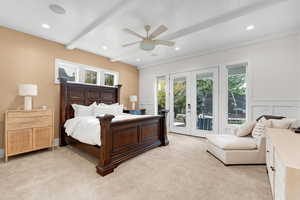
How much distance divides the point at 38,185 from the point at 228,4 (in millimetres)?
4041

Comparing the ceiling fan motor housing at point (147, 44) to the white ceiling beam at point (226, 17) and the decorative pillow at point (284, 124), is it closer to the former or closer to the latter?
the white ceiling beam at point (226, 17)

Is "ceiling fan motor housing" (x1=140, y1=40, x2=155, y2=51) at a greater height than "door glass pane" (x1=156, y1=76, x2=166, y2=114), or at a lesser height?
greater

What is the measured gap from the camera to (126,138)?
110 inches

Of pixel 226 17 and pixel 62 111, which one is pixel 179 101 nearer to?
pixel 226 17

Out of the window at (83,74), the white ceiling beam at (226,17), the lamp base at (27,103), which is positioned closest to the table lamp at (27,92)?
the lamp base at (27,103)

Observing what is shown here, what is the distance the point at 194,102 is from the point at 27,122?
15.0 feet

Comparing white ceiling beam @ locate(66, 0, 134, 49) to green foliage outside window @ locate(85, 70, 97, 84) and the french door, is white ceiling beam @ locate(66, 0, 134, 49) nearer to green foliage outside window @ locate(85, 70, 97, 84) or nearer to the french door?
green foliage outside window @ locate(85, 70, 97, 84)

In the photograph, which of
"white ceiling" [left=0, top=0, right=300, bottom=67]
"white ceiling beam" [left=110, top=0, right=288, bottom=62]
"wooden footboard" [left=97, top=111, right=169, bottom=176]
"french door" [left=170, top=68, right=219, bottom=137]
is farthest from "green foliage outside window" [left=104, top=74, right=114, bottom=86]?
"white ceiling beam" [left=110, top=0, right=288, bottom=62]

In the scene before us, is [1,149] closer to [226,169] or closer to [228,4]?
[226,169]

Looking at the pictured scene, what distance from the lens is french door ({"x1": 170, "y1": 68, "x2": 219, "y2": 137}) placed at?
4438mm

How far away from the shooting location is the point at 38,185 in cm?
196

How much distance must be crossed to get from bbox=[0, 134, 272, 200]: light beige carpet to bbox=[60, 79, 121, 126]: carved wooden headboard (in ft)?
4.09

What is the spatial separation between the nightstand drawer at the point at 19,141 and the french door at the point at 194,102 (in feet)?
13.9

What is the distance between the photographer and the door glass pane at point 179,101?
16.7 feet
